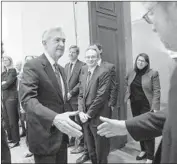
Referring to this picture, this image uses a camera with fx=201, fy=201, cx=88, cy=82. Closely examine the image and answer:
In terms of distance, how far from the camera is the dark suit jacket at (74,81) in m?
0.86

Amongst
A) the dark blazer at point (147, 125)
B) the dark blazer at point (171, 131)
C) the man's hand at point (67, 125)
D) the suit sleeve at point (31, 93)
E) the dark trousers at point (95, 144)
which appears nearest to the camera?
the dark blazer at point (171, 131)

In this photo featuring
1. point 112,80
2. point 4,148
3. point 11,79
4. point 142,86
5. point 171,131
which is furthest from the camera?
point 142,86

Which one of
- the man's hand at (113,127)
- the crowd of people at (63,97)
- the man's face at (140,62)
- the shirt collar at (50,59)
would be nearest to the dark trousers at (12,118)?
the crowd of people at (63,97)

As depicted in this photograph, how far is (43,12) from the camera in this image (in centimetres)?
83

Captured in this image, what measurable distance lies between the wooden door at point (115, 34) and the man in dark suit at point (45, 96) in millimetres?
213

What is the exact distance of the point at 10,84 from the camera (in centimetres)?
83

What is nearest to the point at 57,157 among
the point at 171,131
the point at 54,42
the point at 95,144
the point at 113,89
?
the point at 95,144

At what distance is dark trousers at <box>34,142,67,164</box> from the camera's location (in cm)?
85

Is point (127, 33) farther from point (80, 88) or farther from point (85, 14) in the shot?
point (80, 88)

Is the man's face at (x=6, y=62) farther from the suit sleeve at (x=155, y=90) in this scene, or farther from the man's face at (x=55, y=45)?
the suit sleeve at (x=155, y=90)

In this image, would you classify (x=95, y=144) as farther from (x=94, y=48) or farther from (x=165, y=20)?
(x=165, y=20)

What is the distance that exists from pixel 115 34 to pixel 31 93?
50 centimetres

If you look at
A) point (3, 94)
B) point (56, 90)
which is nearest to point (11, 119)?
point (3, 94)

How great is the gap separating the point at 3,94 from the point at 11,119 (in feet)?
0.38
